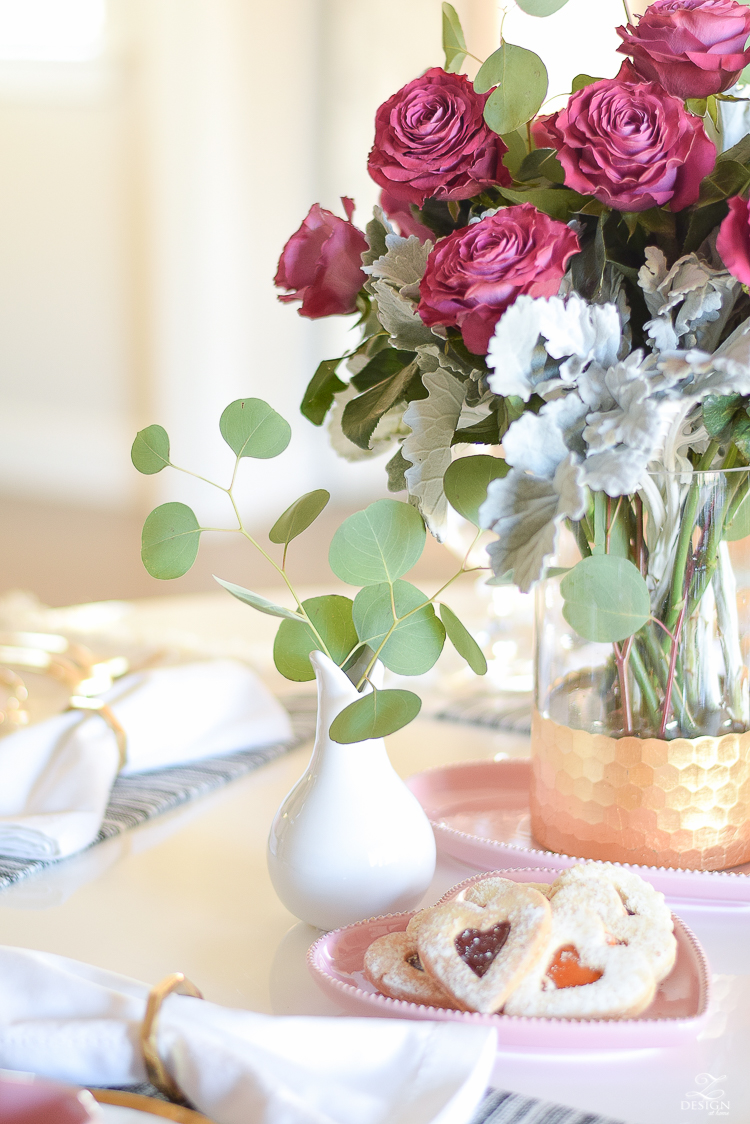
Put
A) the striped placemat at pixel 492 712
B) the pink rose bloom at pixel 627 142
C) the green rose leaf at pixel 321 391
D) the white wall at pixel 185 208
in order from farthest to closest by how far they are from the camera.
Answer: the white wall at pixel 185 208 < the striped placemat at pixel 492 712 < the green rose leaf at pixel 321 391 < the pink rose bloom at pixel 627 142

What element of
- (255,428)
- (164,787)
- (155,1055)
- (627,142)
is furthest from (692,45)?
(164,787)

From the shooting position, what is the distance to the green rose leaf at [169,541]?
648mm

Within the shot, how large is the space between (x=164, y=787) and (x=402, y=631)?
341 mm

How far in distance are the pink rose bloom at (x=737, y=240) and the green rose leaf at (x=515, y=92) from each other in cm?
12

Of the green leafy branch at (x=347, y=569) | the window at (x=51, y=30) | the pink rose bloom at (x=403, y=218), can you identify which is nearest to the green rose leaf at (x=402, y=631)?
the green leafy branch at (x=347, y=569)

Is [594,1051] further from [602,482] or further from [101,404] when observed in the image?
[101,404]

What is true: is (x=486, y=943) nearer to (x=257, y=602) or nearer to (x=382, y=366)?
(x=257, y=602)

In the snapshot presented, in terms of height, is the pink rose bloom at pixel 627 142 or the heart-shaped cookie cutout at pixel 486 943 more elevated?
the pink rose bloom at pixel 627 142

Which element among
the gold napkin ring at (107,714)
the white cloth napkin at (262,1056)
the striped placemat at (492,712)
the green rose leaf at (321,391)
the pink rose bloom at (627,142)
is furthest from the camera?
the striped placemat at (492,712)

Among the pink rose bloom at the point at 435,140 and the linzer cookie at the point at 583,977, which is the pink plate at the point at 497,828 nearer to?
the linzer cookie at the point at 583,977

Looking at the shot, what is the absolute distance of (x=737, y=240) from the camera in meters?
0.54

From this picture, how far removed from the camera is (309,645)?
2.18 feet

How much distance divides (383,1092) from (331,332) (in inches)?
176

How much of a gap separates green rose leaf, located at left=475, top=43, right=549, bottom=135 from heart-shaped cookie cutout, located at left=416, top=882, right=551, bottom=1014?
15.4 inches
